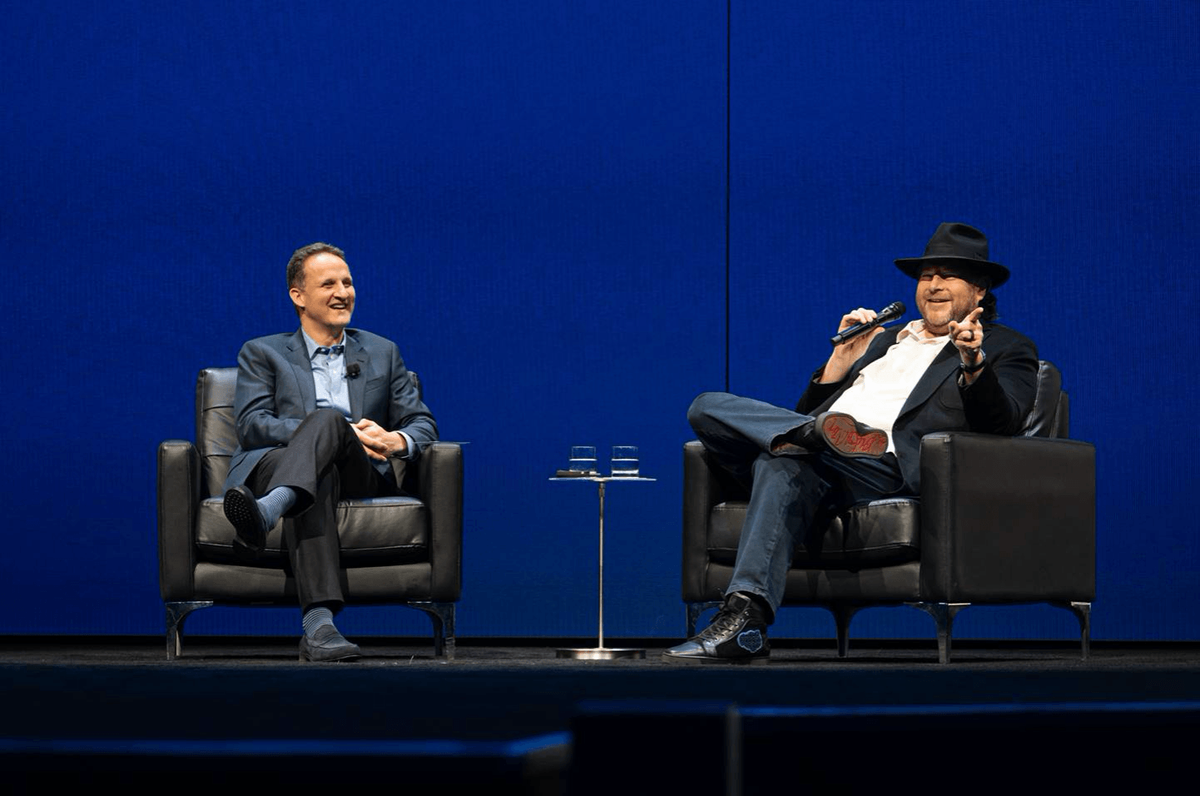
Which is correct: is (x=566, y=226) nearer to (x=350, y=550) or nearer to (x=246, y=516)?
(x=350, y=550)

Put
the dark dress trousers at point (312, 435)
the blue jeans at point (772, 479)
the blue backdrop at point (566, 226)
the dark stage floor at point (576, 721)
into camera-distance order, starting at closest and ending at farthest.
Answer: the dark stage floor at point (576, 721) → the blue jeans at point (772, 479) → the dark dress trousers at point (312, 435) → the blue backdrop at point (566, 226)

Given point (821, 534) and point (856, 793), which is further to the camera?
point (821, 534)

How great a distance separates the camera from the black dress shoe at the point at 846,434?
9.88 ft

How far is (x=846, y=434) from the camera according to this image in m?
3.03

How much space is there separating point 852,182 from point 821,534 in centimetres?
172

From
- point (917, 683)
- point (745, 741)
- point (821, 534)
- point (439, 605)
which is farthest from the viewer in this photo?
point (439, 605)

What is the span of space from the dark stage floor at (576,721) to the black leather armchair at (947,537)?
192 cm

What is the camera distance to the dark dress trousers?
10.7 feet

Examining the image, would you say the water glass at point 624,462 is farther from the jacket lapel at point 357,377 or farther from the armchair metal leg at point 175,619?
the armchair metal leg at point 175,619

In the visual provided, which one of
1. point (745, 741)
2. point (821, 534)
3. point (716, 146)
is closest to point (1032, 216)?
point (716, 146)

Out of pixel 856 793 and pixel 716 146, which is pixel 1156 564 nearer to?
pixel 716 146

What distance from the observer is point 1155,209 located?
4.49 m

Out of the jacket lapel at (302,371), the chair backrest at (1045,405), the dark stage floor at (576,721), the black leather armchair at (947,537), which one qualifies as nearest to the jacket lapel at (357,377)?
the jacket lapel at (302,371)

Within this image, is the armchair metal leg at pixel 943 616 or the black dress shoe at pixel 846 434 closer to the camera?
the black dress shoe at pixel 846 434
